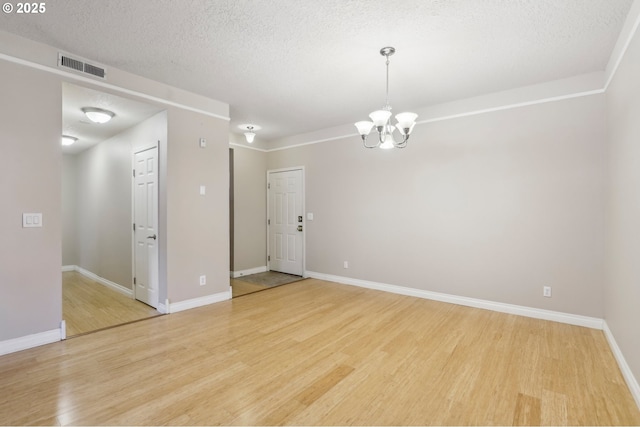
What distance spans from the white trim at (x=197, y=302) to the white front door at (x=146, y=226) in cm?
34

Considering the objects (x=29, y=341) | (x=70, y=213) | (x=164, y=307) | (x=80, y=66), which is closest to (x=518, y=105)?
(x=80, y=66)

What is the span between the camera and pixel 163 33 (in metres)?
2.64

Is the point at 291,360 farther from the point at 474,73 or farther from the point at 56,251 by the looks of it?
the point at 474,73

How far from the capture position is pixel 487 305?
397 cm

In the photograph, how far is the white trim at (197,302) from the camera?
151 inches

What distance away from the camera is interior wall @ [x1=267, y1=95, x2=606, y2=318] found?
3395 mm

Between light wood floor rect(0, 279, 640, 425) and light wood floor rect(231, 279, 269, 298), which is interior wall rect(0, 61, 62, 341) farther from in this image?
light wood floor rect(231, 279, 269, 298)

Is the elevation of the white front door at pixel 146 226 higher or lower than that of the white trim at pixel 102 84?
lower

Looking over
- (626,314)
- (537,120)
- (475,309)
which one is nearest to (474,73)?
(537,120)

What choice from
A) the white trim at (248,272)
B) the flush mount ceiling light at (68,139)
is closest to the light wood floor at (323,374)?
the white trim at (248,272)

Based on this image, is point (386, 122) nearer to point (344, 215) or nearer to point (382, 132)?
point (382, 132)

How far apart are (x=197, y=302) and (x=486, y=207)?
4.09m

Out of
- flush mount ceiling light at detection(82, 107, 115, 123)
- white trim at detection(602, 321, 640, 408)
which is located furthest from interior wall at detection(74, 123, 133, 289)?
white trim at detection(602, 321, 640, 408)

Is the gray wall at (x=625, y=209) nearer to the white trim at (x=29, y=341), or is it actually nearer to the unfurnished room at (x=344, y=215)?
the unfurnished room at (x=344, y=215)
